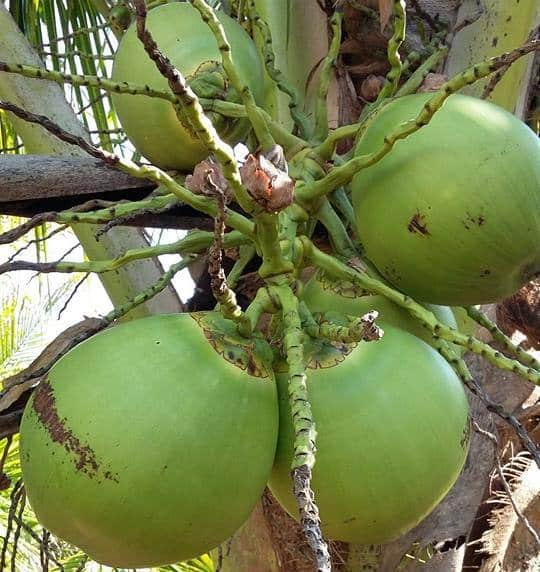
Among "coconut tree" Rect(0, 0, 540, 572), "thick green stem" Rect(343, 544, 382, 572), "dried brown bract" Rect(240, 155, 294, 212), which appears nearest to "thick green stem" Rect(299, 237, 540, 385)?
"coconut tree" Rect(0, 0, 540, 572)

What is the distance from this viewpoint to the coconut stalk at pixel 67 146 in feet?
4.97

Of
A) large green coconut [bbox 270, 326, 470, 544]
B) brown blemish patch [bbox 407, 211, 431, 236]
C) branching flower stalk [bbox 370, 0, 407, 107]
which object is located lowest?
large green coconut [bbox 270, 326, 470, 544]

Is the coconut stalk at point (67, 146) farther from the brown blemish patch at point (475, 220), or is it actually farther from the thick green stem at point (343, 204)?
the brown blemish patch at point (475, 220)

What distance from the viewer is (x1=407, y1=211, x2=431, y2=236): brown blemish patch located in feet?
3.10

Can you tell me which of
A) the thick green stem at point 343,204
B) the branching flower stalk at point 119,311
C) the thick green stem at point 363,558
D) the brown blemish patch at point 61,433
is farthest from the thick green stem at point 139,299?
the thick green stem at point 363,558

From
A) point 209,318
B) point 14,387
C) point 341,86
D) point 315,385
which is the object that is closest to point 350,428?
point 315,385

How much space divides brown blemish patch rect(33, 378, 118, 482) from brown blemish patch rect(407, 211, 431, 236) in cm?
41

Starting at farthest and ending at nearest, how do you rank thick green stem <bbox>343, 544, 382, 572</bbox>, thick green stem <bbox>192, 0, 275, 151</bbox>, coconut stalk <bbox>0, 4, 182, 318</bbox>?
coconut stalk <bbox>0, 4, 182, 318</bbox> → thick green stem <bbox>343, 544, 382, 572</bbox> → thick green stem <bbox>192, 0, 275, 151</bbox>

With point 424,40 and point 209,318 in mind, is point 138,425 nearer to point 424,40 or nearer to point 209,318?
point 209,318

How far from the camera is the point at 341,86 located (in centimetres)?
148

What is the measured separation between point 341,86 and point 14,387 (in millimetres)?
751

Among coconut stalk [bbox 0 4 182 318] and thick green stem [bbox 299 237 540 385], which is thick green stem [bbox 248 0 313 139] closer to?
thick green stem [bbox 299 237 540 385]

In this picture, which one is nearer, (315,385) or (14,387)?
(315,385)

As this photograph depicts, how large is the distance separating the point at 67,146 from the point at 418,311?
0.87 m
